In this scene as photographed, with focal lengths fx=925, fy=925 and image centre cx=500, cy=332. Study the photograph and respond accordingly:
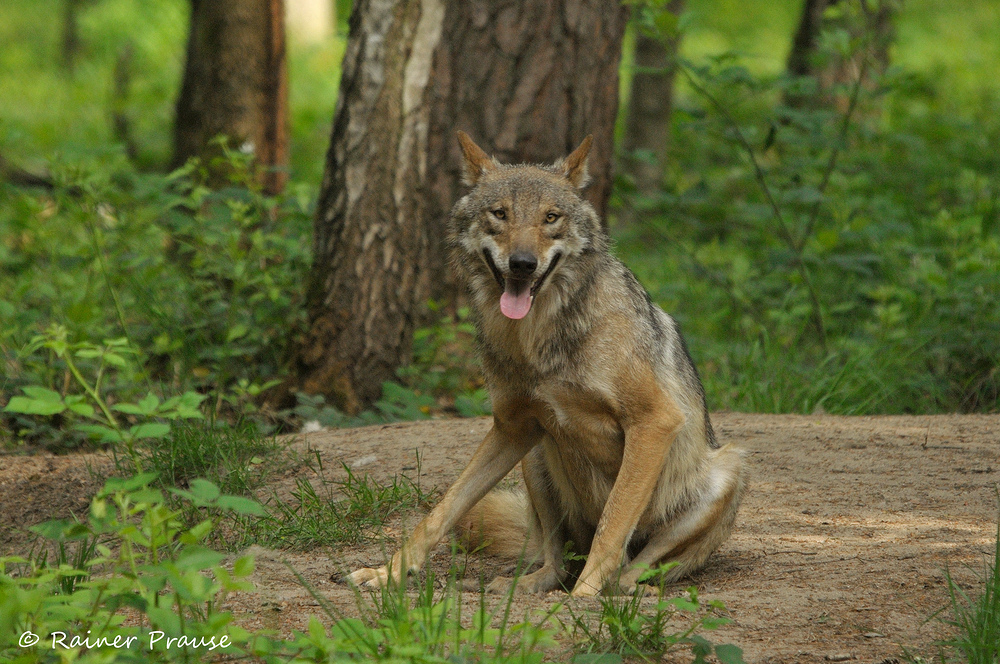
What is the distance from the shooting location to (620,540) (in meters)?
3.65

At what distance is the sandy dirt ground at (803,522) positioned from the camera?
3029 mm

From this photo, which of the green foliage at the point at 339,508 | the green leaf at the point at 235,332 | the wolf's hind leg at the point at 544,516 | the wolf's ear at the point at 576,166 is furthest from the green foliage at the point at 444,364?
the wolf's ear at the point at 576,166

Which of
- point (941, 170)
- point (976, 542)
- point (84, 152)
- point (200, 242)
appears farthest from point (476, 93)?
point (941, 170)

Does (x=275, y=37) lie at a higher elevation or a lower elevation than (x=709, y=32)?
lower

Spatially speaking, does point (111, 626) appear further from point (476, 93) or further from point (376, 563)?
point (476, 93)

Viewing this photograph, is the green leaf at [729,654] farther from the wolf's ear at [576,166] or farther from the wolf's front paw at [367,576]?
the wolf's ear at [576,166]

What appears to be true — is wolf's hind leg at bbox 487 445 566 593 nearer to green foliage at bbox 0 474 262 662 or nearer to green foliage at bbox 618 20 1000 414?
green foliage at bbox 0 474 262 662

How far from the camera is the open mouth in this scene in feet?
12.0

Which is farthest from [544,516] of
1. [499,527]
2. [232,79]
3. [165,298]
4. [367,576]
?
[232,79]

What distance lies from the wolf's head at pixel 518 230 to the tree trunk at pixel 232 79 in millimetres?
4346

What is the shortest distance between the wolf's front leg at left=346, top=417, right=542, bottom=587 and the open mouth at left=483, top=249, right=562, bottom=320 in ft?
1.74

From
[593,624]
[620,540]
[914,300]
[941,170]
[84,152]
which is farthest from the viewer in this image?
[941,170]

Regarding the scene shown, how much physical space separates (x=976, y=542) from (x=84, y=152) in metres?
5.51

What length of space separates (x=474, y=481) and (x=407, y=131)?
2.97 meters
